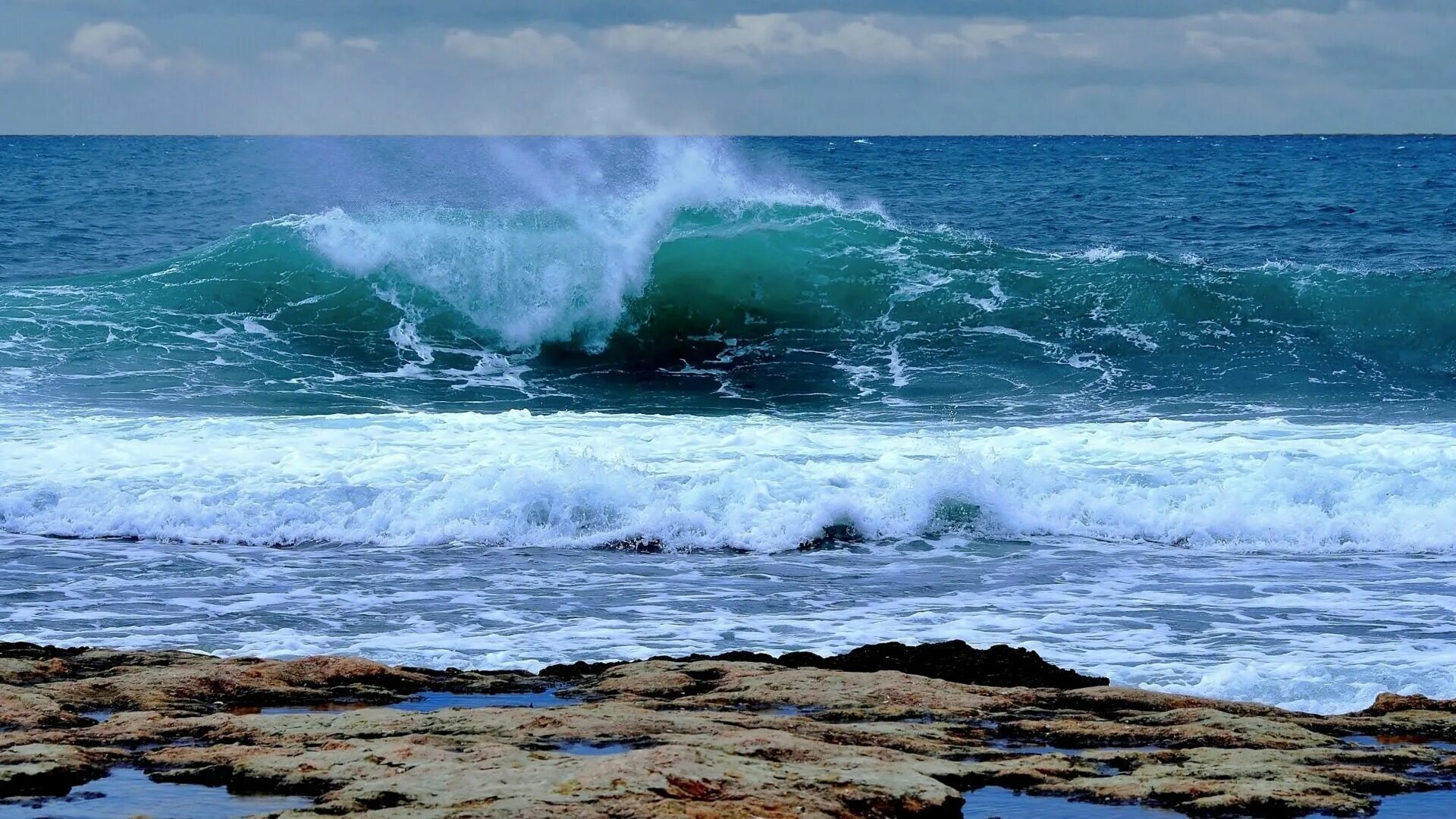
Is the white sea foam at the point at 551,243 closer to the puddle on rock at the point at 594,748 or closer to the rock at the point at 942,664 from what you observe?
the rock at the point at 942,664

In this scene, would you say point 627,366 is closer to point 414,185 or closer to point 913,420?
point 913,420

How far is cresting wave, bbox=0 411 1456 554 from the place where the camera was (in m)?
9.95

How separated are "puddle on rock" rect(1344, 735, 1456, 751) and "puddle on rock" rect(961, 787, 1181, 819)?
1.18 m

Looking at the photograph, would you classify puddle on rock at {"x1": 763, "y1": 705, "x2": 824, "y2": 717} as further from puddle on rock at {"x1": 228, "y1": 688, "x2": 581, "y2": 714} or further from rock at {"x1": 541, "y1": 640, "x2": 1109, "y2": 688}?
puddle on rock at {"x1": 228, "y1": 688, "x2": 581, "y2": 714}

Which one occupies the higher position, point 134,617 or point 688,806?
point 688,806

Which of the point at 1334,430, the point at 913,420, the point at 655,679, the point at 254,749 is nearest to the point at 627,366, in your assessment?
the point at 913,420

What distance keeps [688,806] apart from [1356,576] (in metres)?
6.36

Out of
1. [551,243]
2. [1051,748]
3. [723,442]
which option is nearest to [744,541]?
[723,442]

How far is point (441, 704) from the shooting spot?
5.25 m

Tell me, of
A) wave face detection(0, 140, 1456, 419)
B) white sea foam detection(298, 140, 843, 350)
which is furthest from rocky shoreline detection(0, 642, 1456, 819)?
white sea foam detection(298, 140, 843, 350)

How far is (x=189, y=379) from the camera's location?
15812mm

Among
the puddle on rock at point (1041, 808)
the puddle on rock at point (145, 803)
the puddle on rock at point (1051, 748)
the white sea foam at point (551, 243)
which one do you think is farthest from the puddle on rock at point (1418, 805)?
the white sea foam at point (551, 243)

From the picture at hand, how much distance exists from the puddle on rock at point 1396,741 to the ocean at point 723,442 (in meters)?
1.16

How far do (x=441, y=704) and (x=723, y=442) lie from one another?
6908mm
